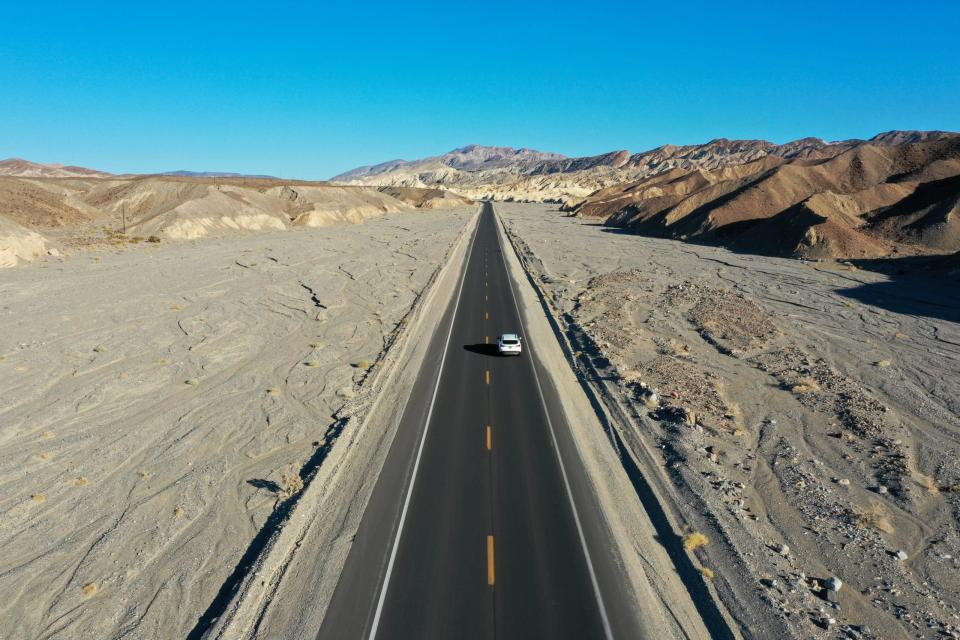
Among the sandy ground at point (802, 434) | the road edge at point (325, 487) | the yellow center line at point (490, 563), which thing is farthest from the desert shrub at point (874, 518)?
the road edge at point (325, 487)

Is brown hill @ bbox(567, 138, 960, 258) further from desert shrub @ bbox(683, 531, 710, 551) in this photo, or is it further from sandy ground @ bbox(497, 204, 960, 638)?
desert shrub @ bbox(683, 531, 710, 551)

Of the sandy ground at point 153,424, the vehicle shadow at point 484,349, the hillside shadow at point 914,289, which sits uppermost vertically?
the hillside shadow at point 914,289

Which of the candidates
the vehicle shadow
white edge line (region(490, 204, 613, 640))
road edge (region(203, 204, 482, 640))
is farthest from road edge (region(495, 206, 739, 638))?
road edge (region(203, 204, 482, 640))

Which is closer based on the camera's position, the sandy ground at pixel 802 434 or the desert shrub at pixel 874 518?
the sandy ground at pixel 802 434

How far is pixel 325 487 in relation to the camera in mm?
16859

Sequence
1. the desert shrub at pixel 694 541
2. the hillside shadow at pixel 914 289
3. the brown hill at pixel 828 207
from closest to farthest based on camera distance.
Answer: the desert shrub at pixel 694 541 → the hillside shadow at pixel 914 289 → the brown hill at pixel 828 207

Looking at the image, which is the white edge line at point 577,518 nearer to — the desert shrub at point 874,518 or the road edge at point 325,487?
the road edge at point 325,487

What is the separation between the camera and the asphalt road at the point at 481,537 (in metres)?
11.8

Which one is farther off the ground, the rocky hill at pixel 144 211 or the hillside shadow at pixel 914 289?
the rocky hill at pixel 144 211

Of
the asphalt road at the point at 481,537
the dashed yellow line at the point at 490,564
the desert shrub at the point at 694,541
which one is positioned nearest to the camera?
the asphalt road at the point at 481,537

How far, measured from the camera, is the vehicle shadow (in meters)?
29.9

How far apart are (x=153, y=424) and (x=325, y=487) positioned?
10.2 meters

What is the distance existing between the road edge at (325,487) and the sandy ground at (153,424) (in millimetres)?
931

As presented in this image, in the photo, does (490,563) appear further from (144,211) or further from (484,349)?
(144,211)
